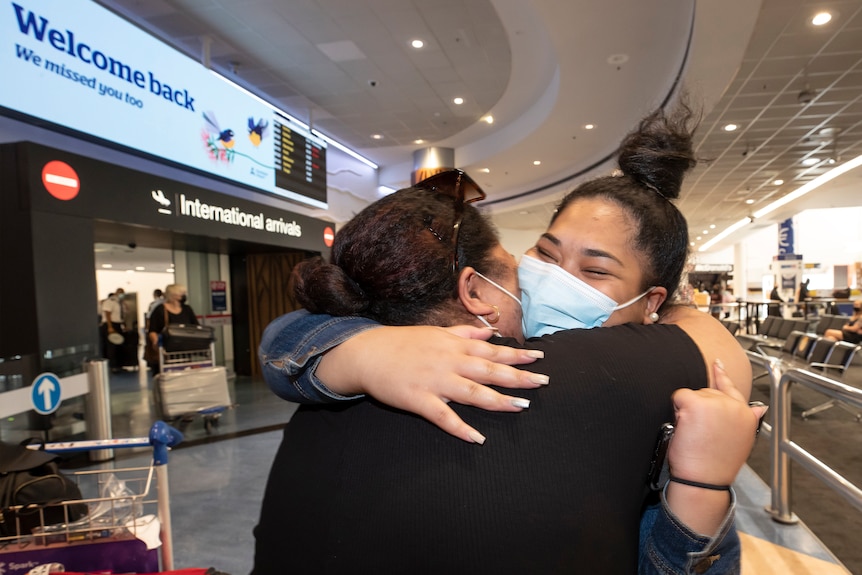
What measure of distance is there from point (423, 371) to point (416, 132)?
10.8m

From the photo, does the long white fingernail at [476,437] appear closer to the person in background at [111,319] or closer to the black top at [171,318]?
the black top at [171,318]

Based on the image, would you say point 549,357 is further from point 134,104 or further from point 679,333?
point 134,104

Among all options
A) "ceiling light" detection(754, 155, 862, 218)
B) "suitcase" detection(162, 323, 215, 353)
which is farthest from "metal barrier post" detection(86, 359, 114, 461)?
"ceiling light" detection(754, 155, 862, 218)

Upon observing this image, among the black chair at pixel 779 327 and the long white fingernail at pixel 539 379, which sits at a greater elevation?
the long white fingernail at pixel 539 379

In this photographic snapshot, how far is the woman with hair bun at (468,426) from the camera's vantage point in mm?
631

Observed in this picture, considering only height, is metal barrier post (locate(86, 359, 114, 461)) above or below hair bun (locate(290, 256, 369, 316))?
below

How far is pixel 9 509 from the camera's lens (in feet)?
5.13

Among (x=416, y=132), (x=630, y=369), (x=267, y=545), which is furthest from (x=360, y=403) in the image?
(x=416, y=132)

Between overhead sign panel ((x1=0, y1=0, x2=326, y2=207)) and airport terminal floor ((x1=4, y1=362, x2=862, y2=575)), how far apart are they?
248 cm

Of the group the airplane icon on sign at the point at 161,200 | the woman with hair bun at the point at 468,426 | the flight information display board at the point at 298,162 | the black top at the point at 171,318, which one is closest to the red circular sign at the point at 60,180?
the airplane icon on sign at the point at 161,200

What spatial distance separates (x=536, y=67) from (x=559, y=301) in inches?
307

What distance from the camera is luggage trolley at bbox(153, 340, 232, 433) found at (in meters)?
5.44

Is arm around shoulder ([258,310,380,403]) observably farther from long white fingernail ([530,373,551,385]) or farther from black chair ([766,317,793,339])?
black chair ([766,317,793,339])

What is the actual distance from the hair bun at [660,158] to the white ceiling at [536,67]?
386 cm
